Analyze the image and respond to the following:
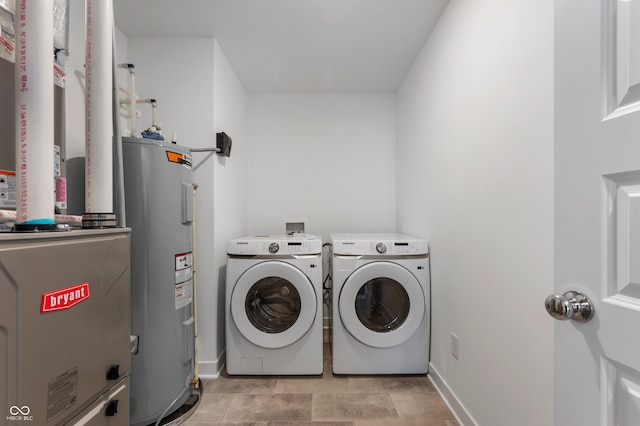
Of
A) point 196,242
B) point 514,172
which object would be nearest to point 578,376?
point 514,172

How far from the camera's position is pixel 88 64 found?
91 centimetres

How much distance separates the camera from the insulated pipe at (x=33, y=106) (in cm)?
68

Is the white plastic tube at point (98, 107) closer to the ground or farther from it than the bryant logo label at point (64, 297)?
farther from it

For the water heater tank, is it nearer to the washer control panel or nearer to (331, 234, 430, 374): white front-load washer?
the washer control panel

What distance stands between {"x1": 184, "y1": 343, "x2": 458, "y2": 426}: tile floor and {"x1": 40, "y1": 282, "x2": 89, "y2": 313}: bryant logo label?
1341 mm

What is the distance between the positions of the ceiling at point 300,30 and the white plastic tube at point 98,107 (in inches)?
40.3

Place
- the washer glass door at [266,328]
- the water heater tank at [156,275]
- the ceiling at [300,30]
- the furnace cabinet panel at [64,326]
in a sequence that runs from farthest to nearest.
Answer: the washer glass door at [266,328] < the ceiling at [300,30] < the water heater tank at [156,275] < the furnace cabinet panel at [64,326]

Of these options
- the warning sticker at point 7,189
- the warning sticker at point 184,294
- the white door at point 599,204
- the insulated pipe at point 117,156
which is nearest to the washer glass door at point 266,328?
the warning sticker at point 184,294

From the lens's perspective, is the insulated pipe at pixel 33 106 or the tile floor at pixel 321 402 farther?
the tile floor at pixel 321 402

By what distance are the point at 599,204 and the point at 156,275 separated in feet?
5.73

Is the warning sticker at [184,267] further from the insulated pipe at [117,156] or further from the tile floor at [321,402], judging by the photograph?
the tile floor at [321,402]

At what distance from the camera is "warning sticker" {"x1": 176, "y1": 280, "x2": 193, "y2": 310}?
5.33ft

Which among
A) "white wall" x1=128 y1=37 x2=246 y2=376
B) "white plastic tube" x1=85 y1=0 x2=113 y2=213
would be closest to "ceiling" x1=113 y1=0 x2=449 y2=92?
"white wall" x1=128 y1=37 x2=246 y2=376

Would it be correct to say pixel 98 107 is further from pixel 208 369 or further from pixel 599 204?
pixel 208 369
